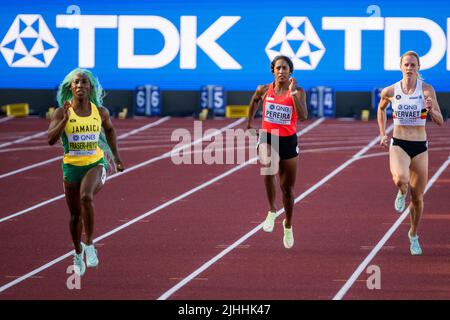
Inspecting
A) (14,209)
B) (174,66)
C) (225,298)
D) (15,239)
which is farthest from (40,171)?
(225,298)

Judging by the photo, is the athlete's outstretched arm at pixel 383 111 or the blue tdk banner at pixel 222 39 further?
the blue tdk banner at pixel 222 39

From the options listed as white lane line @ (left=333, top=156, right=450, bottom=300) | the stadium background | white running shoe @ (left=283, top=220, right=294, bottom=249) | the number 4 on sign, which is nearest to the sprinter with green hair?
white running shoe @ (left=283, top=220, right=294, bottom=249)

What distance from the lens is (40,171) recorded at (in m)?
15.9

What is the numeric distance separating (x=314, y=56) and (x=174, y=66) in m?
2.84

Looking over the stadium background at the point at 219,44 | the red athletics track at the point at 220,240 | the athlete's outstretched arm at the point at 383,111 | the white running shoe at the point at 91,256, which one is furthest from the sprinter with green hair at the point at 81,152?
the stadium background at the point at 219,44

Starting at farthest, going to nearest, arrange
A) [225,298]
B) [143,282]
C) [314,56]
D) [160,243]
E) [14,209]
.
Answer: [314,56]
[14,209]
[160,243]
[143,282]
[225,298]

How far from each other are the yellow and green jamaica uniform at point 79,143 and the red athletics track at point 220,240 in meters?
0.87

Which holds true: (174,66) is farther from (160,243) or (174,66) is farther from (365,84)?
(160,243)

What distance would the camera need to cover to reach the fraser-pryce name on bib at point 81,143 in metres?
8.81

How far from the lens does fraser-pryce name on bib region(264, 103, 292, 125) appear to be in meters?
9.92

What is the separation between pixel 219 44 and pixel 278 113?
1212 cm

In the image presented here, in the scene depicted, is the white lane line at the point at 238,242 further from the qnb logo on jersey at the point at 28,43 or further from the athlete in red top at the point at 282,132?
the qnb logo on jersey at the point at 28,43

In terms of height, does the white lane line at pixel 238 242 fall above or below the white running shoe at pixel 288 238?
below

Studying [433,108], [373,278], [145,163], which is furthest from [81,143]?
[145,163]
